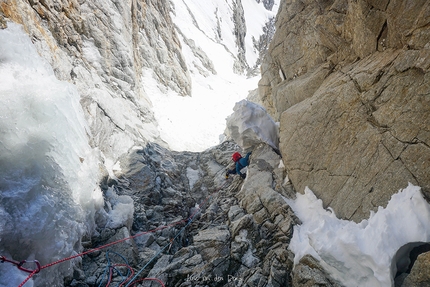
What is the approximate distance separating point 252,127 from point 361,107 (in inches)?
186

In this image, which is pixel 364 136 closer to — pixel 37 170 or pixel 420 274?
pixel 420 274

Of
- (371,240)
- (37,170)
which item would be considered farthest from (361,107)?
(37,170)

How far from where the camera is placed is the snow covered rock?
9.64 meters

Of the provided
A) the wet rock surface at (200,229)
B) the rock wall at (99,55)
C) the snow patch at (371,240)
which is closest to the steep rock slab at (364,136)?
the snow patch at (371,240)

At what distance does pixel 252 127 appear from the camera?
990cm

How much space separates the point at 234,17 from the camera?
64688 mm

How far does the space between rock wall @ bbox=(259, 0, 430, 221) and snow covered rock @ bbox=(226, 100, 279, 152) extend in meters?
1.35

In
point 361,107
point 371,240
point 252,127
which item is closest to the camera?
point 371,240

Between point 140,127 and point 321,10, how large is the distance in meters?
10.5

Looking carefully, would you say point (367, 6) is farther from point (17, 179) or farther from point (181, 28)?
point (181, 28)

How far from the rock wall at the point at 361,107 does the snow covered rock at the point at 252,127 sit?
1.35m

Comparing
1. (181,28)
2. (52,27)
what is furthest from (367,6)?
(181,28)

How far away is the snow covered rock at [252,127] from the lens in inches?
380

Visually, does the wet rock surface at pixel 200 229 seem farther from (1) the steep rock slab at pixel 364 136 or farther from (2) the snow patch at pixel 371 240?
(1) the steep rock slab at pixel 364 136
